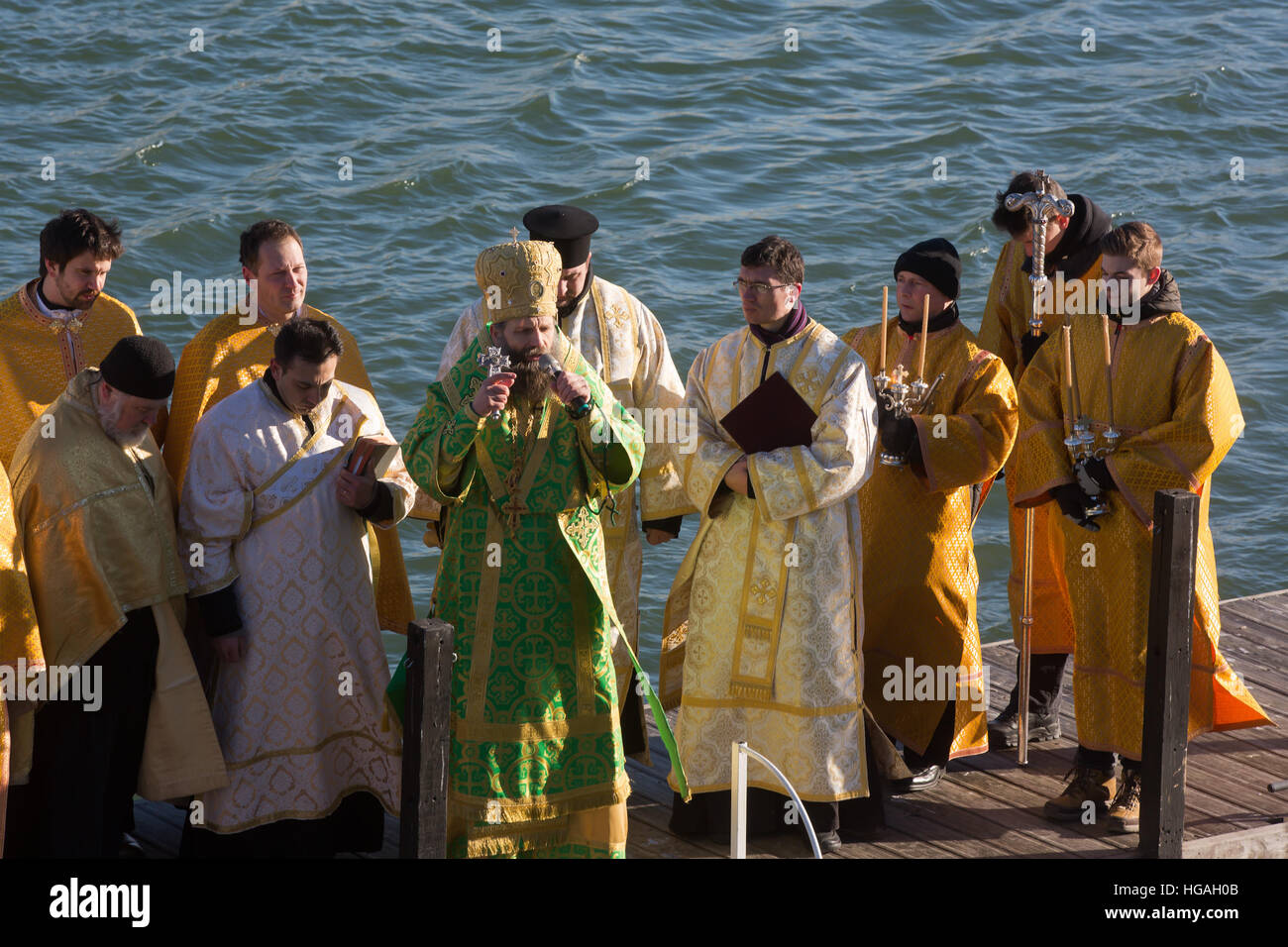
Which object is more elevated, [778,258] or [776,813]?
[778,258]

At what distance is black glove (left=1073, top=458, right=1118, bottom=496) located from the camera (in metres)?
6.93

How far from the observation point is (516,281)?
5.58 meters

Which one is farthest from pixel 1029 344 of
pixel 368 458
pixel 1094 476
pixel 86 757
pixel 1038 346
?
pixel 86 757

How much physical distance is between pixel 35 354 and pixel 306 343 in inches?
52.8

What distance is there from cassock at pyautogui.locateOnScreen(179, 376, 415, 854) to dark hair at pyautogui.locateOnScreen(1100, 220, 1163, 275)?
9.07 ft

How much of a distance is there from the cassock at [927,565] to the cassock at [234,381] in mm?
1812

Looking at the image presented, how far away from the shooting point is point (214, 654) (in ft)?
20.5

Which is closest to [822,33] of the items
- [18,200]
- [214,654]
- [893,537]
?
[18,200]

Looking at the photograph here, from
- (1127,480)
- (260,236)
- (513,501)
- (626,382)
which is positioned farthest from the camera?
(626,382)

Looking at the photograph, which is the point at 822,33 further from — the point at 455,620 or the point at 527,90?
the point at 455,620

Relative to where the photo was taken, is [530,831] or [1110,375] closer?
[530,831]

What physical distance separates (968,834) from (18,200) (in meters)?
12.1

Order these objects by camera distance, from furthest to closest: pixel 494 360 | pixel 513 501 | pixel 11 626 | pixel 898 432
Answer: pixel 898 432, pixel 513 501, pixel 11 626, pixel 494 360

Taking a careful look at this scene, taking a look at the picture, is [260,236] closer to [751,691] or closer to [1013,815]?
[751,691]
